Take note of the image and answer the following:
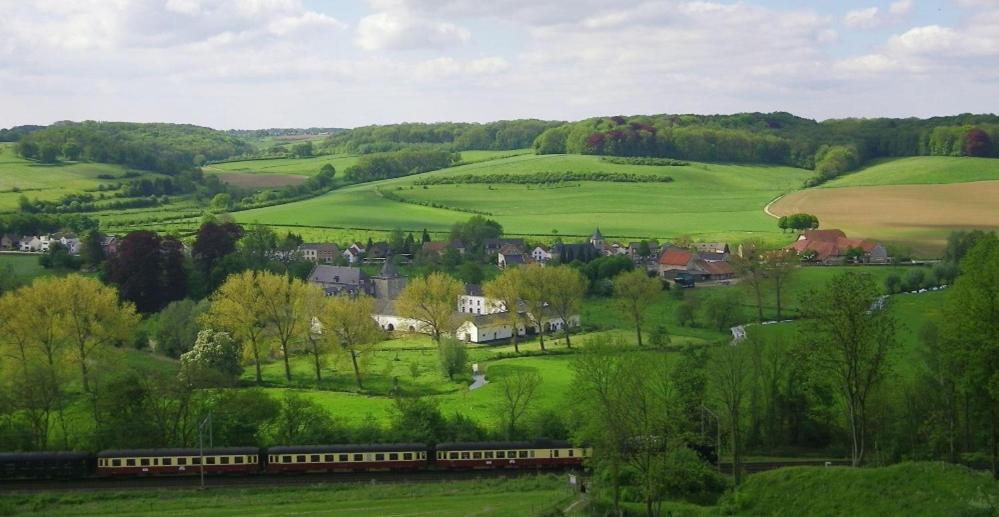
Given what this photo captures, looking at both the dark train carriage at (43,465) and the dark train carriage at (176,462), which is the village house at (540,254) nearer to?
the dark train carriage at (176,462)

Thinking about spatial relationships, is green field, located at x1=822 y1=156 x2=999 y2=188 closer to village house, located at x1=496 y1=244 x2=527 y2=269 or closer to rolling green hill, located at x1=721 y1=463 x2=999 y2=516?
village house, located at x1=496 y1=244 x2=527 y2=269

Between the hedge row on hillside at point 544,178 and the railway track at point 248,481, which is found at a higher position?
the hedge row on hillside at point 544,178

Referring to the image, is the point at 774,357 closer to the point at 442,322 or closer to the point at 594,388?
the point at 594,388

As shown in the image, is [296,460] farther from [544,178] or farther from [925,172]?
[925,172]

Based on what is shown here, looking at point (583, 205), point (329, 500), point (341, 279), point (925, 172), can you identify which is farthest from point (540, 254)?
point (925, 172)

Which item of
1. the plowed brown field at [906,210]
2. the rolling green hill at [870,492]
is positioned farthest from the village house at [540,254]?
the rolling green hill at [870,492]
